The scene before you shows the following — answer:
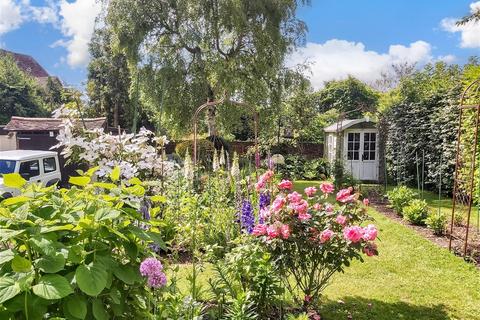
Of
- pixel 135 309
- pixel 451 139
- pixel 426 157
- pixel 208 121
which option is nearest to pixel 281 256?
pixel 135 309

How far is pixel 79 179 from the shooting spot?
5.10 ft

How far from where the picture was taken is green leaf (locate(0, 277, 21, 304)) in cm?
110

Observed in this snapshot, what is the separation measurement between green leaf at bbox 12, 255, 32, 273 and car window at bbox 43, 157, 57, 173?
8976 mm

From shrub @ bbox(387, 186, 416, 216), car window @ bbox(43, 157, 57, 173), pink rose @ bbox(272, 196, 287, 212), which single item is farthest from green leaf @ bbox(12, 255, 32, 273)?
car window @ bbox(43, 157, 57, 173)

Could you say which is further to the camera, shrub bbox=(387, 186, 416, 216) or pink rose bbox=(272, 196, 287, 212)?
shrub bbox=(387, 186, 416, 216)

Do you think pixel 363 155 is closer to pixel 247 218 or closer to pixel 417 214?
pixel 417 214

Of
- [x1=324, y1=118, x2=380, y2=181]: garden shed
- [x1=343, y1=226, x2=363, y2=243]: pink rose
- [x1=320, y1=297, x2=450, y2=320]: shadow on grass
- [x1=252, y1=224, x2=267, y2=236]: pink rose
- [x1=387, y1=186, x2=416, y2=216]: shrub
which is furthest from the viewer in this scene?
[x1=324, y1=118, x2=380, y2=181]: garden shed

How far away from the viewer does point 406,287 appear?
3824 millimetres

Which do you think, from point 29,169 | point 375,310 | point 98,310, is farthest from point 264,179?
point 29,169

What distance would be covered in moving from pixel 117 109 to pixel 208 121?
448 inches

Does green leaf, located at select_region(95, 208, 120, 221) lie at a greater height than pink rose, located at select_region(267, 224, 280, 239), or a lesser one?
greater

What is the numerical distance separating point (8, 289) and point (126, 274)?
377 mm

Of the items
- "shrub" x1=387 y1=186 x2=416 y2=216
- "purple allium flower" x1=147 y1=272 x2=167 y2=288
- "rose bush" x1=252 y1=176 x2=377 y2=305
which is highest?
"purple allium flower" x1=147 y1=272 x2=167 y2=288

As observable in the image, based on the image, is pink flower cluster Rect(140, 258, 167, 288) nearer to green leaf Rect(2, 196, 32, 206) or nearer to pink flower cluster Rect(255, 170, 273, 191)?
green leaf Rect(2, 196, 32, 206)
